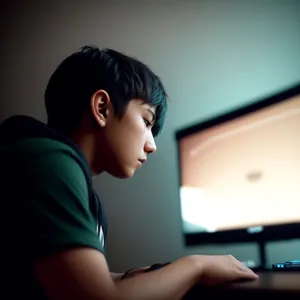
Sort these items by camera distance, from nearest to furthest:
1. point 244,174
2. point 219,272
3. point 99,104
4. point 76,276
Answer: point 76,276 → point 219,272 → point 99,104 → point 244,174

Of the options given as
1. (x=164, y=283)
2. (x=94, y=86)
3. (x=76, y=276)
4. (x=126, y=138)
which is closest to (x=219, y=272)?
(x=164, y=283)

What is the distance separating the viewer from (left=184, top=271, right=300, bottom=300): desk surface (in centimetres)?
52

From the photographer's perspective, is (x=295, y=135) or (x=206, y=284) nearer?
(x=206, y=284)

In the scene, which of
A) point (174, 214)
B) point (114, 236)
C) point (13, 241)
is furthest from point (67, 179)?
point (114, 236)

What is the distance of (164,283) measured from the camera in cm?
63

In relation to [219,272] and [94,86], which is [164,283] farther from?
[94,86]

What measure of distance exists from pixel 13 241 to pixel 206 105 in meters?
0.89

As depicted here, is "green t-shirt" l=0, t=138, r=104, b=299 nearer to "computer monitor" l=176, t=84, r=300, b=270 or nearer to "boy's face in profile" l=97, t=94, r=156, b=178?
"boy's face in profile" l=97, t=94, r=156, b=178

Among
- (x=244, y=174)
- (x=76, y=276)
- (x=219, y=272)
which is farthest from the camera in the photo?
(x=244, y=174)

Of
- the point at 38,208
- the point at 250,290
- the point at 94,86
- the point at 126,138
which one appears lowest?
the point at 250,290

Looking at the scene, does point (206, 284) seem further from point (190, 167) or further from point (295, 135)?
point (190, 167)

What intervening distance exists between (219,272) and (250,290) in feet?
0.35

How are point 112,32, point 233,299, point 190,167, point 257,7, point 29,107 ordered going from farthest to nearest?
point 29,107 → point 112,32 → point 257,7 → point 190,167 → point 233,299

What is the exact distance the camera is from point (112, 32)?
160 centimetres
